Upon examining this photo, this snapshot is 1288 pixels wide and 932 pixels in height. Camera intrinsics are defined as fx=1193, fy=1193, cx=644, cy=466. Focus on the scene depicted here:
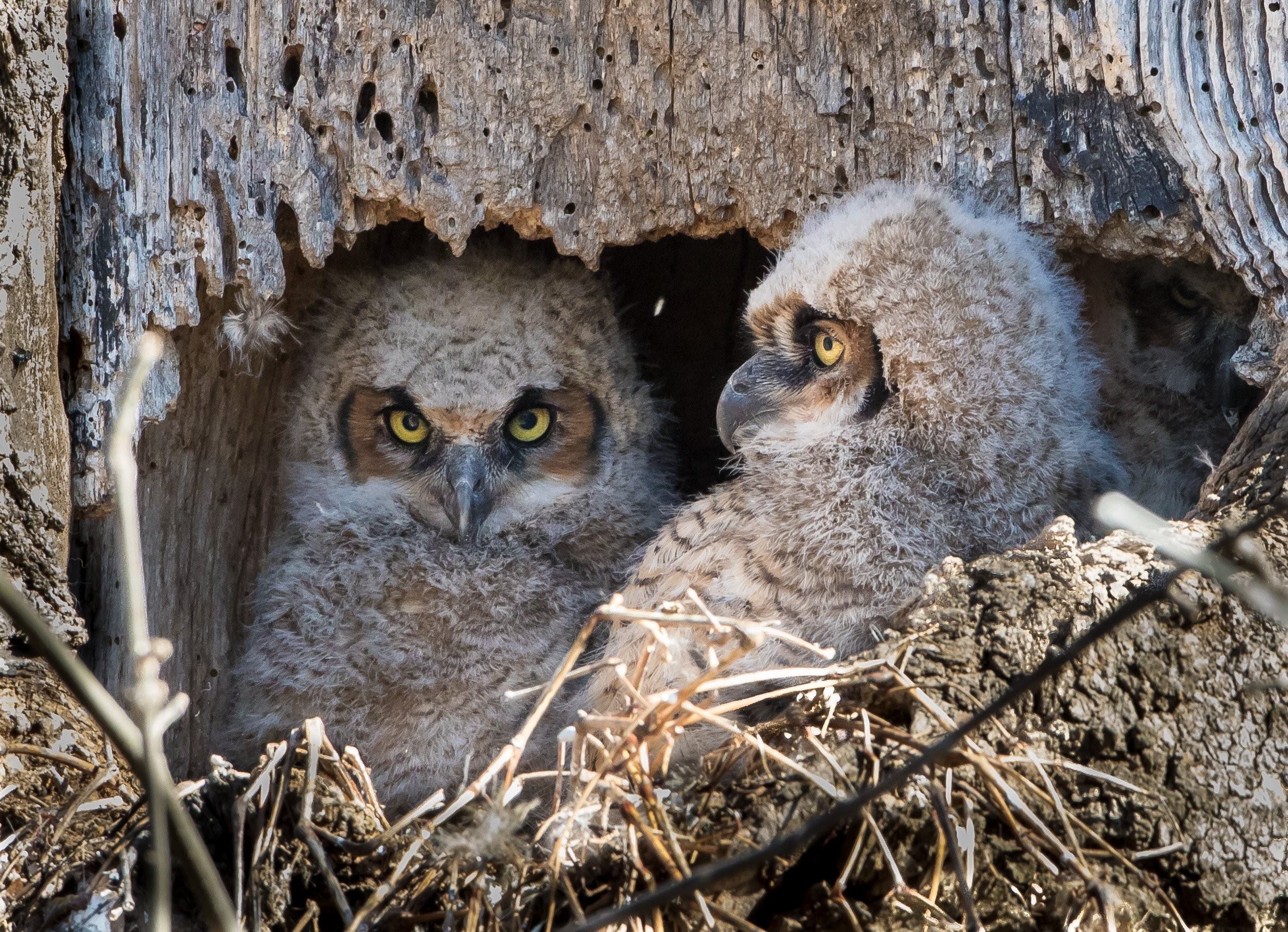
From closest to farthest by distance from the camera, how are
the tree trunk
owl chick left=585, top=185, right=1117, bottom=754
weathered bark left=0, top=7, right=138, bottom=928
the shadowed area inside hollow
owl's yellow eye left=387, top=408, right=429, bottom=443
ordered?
weathered bark left=0, top=7, right=138, bottom=928, the tree trunk, owl chick left=585, top=185, right=1117, bottom=754, the shadowed area inside hollow, owl's yellow eye left=387, top=408, right=429, bottom=443

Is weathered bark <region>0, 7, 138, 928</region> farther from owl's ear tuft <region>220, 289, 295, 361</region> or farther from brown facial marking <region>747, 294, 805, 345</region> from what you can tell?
brown facial marking <region>747, 294, 805, 345</region>

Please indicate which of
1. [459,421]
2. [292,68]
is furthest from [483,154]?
[459,421]

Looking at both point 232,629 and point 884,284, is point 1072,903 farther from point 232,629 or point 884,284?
point 232,629

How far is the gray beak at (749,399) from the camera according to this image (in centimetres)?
260

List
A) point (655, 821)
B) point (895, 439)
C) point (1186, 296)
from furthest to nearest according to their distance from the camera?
point (1186, 296) → point (895, 439) → point (655, 821)

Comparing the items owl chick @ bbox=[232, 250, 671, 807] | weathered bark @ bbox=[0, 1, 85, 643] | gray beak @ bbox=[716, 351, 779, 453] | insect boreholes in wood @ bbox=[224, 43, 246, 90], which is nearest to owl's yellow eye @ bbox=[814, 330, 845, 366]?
gray beak @ bbox=[716, 351, 779, 453]

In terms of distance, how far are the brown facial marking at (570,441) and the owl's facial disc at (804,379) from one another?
46cm

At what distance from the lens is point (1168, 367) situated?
110 inches

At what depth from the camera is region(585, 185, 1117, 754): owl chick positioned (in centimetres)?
227

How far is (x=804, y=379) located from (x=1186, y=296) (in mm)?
937

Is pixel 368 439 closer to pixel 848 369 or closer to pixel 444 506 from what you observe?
pixel 444 506

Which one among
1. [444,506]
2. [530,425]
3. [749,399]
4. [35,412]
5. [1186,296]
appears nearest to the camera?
[35,412]

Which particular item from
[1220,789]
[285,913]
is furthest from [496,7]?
[1220,789]

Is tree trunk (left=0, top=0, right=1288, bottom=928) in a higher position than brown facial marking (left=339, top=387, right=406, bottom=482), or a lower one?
higher
